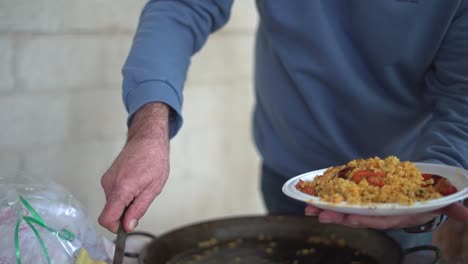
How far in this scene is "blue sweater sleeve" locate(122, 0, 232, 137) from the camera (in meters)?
1.16

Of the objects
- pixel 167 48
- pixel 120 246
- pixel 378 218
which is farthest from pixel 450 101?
pixel 120 246

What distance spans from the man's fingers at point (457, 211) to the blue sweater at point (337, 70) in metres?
0.20

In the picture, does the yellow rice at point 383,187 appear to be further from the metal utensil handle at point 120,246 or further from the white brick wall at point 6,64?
the white brick wall at point 6,64

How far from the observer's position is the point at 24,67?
5.23 feet

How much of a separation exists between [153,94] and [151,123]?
0.07 meters

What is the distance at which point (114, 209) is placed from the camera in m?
0.94

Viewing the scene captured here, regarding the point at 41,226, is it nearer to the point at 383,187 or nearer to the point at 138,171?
the point at 138,171

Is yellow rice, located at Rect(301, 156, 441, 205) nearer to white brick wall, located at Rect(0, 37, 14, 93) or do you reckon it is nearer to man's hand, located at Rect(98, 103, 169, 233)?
man's hand, located at Rect(98, 103, 169, 233)

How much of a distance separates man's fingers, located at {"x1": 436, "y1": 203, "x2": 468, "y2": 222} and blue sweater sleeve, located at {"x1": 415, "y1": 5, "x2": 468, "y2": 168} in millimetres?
144

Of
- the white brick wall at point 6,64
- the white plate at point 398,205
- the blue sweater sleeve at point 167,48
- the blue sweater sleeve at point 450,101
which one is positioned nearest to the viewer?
the white plate at point 398,205

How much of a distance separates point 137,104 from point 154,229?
3.21 ft

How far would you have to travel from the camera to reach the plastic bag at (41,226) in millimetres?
899

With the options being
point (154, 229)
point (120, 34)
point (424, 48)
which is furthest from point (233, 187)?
point (424, 48)

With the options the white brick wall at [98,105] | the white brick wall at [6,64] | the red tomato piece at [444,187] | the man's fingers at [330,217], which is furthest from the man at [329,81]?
the white brick wall at [6,64]
